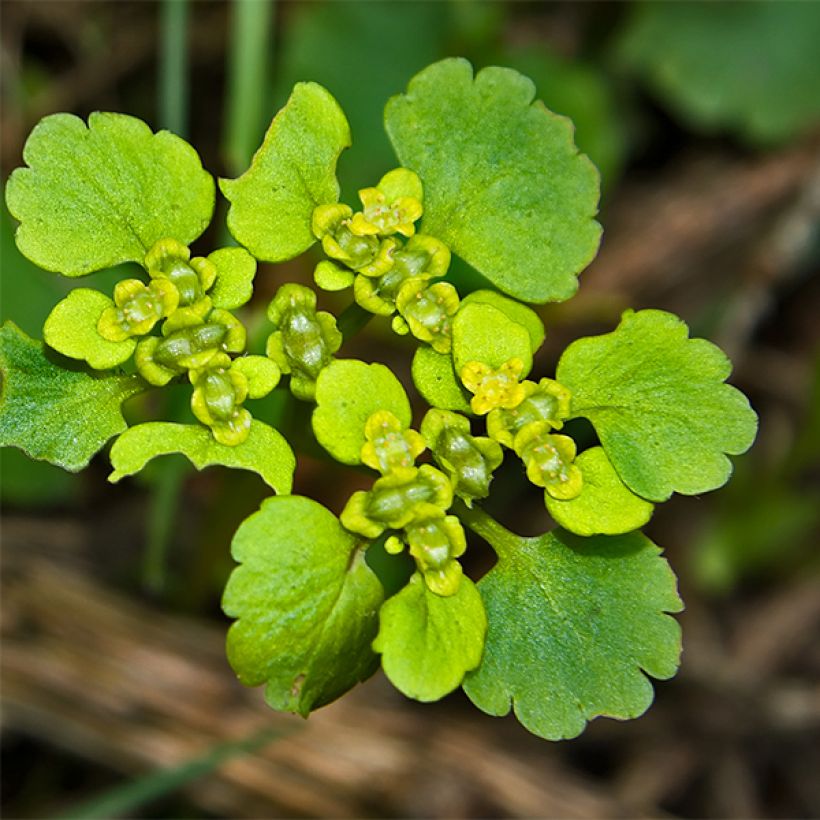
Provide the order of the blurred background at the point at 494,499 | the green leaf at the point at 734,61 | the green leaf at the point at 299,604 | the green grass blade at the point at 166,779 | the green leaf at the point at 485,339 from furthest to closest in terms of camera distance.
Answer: the green leaf at the point at 734,61 → the blurred background at the point at 494,499 → the green grass blade at the point at 166,779 → the green leaf at the point at 485,339 → the green leaf at the point at 299,604

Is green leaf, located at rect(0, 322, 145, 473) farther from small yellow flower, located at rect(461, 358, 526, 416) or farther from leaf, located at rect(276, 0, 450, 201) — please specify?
leaf, located at rect(276, 0, 450, 201)

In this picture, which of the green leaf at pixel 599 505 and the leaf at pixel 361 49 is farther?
the leaf at pixel 361 49

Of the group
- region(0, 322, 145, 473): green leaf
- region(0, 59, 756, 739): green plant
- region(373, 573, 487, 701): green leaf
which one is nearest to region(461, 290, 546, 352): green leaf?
region(0, 59, 756, 739): green plant

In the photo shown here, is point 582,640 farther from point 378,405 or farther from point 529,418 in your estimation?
point 378,405

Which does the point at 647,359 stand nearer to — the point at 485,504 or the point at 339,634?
the point at 339,634

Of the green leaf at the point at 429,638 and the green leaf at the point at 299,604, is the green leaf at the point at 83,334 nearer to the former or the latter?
the green leaf at the point at 299,604

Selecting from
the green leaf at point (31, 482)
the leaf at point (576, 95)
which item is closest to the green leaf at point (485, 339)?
the green leaf at point (31, 482)

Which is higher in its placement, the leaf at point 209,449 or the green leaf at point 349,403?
the green leaf at point 349,403

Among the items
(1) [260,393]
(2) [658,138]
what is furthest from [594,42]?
(1) [260,393]
